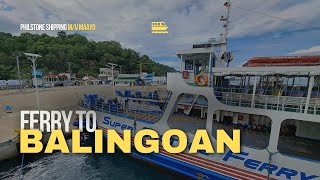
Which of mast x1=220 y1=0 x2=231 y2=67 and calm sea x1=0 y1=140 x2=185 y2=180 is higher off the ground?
mast x1=220 y1=0 x2=231 y2=67

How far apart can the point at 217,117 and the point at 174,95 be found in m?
3.31

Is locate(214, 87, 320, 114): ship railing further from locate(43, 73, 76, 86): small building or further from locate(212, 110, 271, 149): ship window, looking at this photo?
locate(43, 73, 76, 86): small building

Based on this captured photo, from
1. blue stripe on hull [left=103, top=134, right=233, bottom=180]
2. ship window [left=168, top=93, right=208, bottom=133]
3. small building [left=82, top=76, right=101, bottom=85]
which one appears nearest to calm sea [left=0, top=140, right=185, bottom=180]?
blue stripe on hull [left=103, top=134, right=233, bottom=180]

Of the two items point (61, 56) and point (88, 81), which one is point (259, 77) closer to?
point (88, 81)

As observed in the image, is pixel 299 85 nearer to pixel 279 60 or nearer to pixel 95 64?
pixel 279 60

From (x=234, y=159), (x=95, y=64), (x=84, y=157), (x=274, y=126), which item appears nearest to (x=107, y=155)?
(x=84, y=157)

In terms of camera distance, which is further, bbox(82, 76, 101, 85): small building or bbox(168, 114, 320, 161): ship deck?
bbox(82, 76, 101, 85): small building

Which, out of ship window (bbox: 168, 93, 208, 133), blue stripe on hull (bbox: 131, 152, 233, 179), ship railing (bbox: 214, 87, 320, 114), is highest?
ship railing (bbox: 214, 87, 320, 114)

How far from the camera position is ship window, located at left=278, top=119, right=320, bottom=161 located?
7.65 m

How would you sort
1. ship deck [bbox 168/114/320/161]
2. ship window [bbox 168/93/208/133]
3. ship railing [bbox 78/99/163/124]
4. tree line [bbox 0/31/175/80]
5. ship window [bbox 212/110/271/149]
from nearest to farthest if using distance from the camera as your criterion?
ship deck [bbox 168/114/320/161] → ship window [bbox 212/110/271/149] → ship window [bbox 168/93/208/133] → ship railing [bbox 78/99/163/124] → tree line [bbox 0/31/175/80]

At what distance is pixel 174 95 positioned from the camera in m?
9.21

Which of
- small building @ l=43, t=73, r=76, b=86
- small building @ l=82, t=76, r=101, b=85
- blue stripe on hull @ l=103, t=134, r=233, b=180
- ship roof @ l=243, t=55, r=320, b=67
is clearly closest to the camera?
ship roof @ l=243, t=55, r=320, b=67

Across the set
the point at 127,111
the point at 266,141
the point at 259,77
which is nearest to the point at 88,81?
the point at 127,111

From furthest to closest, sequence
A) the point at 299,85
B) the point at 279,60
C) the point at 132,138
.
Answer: the point at 299,85 < the point at 132,138 < the point at 279,60
